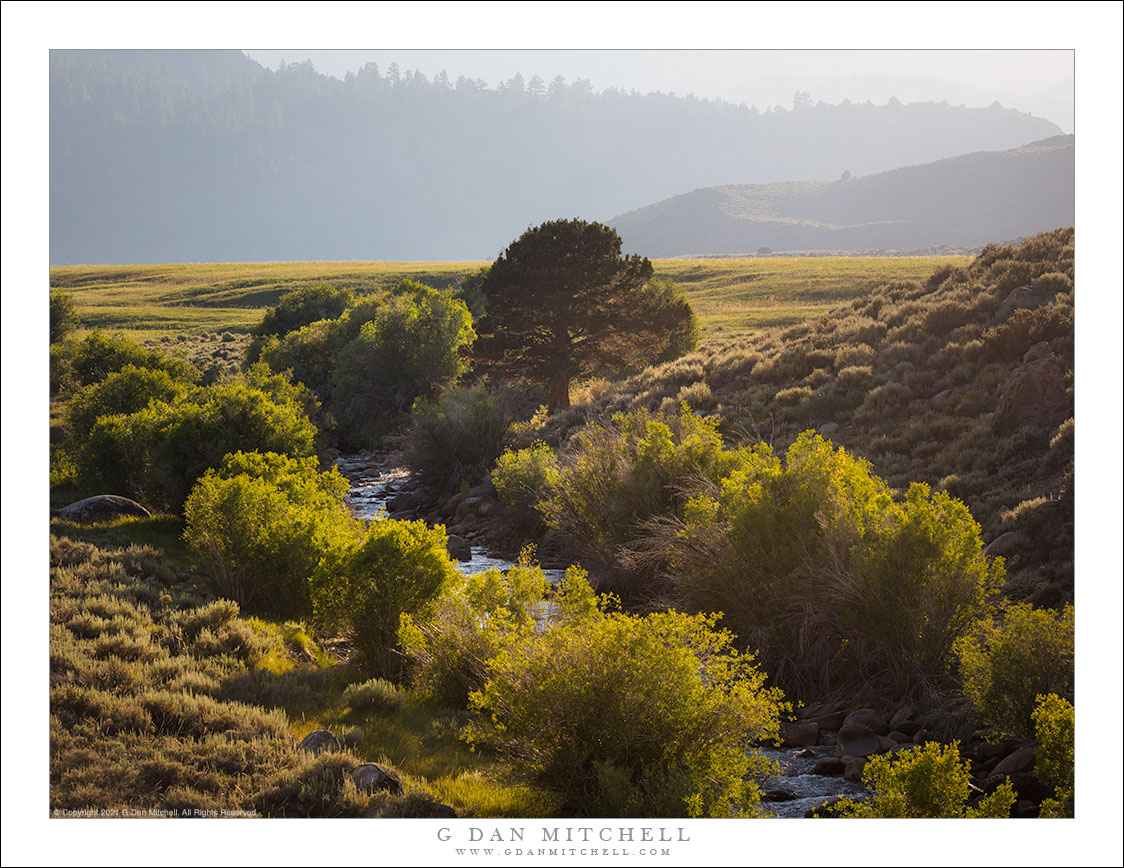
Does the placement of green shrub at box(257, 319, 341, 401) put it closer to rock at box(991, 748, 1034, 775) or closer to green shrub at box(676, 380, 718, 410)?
green shrub at box(676, 380, 718, 410)

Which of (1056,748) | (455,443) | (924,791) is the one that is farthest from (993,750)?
(455,443)

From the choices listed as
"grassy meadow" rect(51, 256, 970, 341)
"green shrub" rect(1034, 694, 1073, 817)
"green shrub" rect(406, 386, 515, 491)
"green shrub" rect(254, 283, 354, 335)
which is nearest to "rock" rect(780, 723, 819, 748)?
"green shrub" rect(1034, 694, 1073, 817)

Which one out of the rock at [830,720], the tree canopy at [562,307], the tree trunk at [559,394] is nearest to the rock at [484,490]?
the tree trunk at [559,394]

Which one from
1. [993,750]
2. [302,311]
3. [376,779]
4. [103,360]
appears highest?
[302,311]

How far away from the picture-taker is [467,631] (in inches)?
487

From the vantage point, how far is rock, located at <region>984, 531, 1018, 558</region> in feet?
48.7

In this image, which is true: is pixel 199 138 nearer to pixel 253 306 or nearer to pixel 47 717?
pixel 253 306

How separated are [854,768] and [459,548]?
46.5 ft

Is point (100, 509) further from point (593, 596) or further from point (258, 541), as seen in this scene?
point (593, 596)

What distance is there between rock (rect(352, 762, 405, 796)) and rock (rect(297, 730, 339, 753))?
2.77ft

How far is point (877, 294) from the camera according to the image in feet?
124

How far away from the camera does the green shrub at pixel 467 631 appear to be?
12.1 metres

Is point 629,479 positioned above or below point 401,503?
above

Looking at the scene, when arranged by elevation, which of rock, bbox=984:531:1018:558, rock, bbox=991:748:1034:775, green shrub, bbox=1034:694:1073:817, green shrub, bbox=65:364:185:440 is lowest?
rock, bbox=991:748:1034:775
